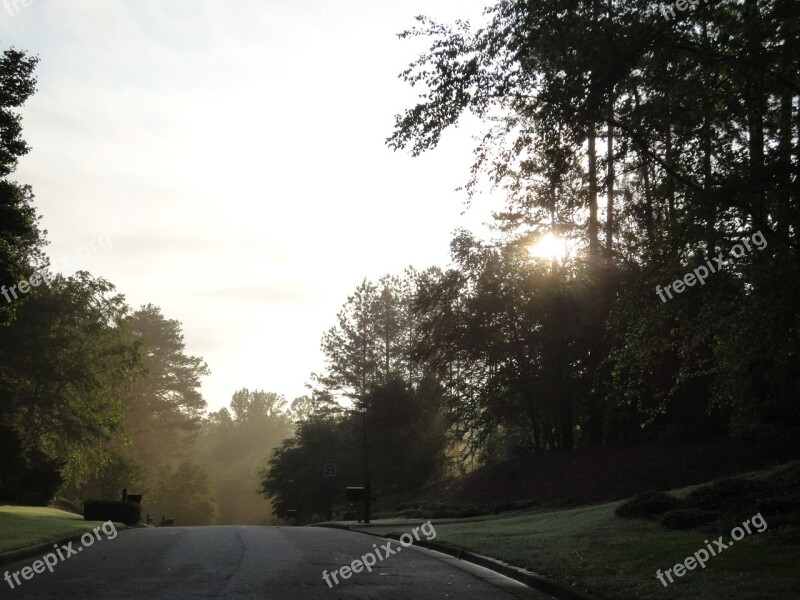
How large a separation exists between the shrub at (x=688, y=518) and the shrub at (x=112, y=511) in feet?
85.9

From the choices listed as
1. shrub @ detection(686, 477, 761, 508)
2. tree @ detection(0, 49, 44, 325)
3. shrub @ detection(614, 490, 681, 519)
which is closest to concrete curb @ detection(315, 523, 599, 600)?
shrub @ detection(614, 490, 681, 519)

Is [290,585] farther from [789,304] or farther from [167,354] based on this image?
[167,354]

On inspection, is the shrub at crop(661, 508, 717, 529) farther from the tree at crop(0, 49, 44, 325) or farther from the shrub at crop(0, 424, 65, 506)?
the shrub at crop(0, 424, 65, 506)

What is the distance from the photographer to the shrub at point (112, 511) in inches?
1359

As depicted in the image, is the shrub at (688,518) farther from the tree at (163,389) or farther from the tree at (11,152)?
the tree at (163,389)

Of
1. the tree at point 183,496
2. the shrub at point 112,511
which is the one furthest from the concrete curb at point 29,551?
the tree at point 183,496

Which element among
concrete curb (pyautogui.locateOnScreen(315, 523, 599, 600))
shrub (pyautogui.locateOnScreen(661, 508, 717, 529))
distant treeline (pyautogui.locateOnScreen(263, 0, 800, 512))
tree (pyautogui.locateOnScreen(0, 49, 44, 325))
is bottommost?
concrete curb (pyautogui.locateOnScreen(315, 523, 599, 600))

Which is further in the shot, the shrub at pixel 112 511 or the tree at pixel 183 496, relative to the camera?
the tree at pixel 183 496

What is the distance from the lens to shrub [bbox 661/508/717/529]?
1522 centimetres

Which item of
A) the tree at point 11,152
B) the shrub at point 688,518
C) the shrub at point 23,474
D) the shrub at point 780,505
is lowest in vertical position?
the shrub at point 688,518

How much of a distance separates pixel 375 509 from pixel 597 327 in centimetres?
1849

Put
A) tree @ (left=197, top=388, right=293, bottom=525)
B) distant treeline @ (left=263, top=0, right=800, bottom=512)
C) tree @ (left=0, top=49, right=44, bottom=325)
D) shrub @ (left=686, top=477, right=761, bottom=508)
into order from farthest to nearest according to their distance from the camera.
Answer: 1. tree @ (left=197, top=388, right=293, bottom=525)
2. tree @ (left=0, top=49, right=44, bottom=325)
3. shrub @ (left=686, top=477, right=761, bottom=508)
4. distant treeline @ (left=263, top=0, right=800, bottom=512)

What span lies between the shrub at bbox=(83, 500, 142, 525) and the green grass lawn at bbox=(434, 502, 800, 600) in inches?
816

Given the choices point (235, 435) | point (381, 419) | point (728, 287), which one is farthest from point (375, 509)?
point (235, 435)
